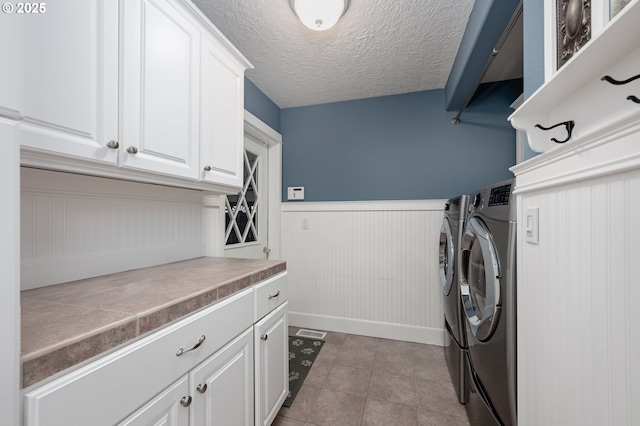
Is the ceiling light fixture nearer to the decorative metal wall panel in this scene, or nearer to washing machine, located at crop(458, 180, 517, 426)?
the decorative metal wall panel

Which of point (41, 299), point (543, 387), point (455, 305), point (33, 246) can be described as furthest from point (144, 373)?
point (455, 305)

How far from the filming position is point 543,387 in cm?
77

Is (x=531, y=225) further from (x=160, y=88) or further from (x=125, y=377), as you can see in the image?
(x=160, y=88)

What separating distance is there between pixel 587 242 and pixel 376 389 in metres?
1.62

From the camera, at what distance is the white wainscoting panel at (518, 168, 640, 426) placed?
50 centimetres

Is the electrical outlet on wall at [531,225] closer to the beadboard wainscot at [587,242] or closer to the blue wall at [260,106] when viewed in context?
the beadboard wainscot at [587,242]

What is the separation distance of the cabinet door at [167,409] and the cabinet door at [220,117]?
93 cm

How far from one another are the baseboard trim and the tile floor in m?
0.08

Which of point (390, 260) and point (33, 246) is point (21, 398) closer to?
point (33, 246)

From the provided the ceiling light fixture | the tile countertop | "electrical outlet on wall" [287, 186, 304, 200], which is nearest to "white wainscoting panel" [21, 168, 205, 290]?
the tile countertop

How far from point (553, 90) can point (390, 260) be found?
200cm

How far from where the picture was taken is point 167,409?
770mm

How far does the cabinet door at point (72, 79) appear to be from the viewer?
719 millimetres

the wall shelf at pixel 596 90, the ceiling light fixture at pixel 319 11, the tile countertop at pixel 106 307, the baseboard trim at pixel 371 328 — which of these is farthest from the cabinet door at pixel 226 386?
the ceiling light fixture at pixel 319 11
